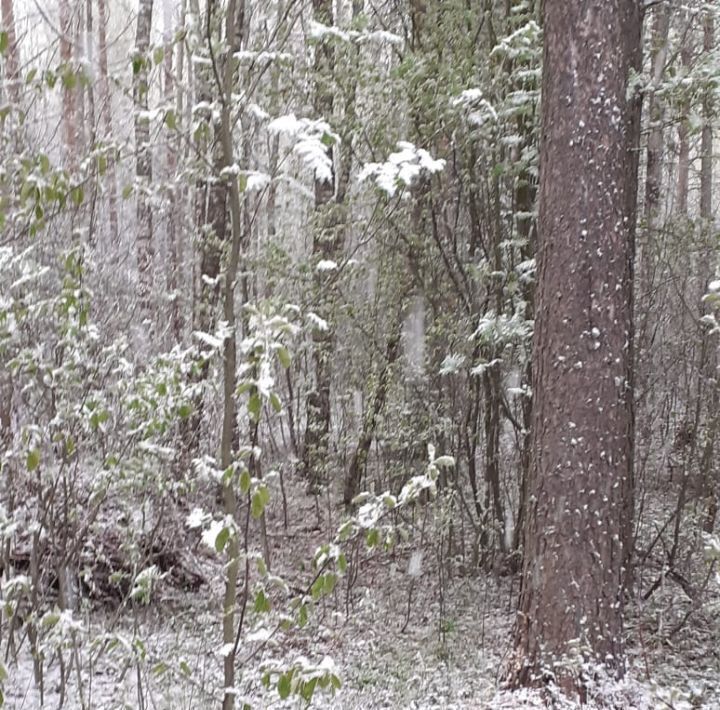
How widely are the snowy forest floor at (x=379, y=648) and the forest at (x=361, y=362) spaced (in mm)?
40

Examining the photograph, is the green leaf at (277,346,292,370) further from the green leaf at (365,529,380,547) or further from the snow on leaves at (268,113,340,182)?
the snow on leaves at (268,113,340,182)

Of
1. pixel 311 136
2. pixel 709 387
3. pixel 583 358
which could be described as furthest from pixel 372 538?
pixel 709 387

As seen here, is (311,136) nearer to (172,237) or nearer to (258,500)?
(258,500)

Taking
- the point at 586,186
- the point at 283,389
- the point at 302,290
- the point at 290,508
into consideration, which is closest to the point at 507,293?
the point at 302,290

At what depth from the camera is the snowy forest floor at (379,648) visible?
174 inches

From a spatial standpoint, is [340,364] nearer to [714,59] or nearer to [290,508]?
[290,508]

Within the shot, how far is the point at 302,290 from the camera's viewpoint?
22.3 feet

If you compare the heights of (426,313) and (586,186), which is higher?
(586,186)

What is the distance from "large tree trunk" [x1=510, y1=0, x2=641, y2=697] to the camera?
4.24 metres

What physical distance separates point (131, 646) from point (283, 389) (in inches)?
250

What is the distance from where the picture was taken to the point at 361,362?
7.87 metres

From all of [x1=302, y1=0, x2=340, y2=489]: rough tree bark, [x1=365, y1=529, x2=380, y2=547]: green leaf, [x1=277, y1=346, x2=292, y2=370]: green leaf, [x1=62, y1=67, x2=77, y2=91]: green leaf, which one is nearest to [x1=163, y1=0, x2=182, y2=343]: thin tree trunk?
[x1=62, y1=67, x2=77, y2=91]: green leaf

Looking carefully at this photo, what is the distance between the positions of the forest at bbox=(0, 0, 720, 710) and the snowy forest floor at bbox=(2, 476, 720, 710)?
0.13 ft

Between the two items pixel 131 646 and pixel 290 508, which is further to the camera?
pixel 290 508
